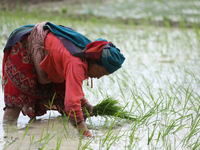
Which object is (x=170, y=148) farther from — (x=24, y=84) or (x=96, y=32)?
(x=96, y=32)

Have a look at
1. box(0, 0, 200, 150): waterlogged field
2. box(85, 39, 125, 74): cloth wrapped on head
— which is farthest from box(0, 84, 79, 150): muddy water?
box(85, 39, 125, 74): cloth wrapped on head

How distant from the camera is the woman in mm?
1961

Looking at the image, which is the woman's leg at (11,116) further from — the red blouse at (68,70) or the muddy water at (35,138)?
the red blouse at (68,70)

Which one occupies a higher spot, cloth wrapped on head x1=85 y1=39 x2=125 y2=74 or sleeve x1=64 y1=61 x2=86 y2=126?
cloth wrapped on head x1=85 y1=39 x2=125 y2=74

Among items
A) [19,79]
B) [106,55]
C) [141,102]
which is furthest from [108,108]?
[19,79]

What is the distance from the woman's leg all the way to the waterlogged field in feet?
0.23

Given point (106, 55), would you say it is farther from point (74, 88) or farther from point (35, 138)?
point (35, 138)

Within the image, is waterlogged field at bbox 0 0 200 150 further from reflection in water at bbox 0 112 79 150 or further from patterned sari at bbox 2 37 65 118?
patterned sari at bbox 2 37 65 118

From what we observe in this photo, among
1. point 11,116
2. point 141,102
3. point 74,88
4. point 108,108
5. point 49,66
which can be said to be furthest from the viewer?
point 141,102

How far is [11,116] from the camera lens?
2295mm

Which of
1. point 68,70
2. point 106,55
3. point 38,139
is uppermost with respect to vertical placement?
point 106,55

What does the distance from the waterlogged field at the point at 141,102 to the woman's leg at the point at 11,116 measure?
2.7 inches

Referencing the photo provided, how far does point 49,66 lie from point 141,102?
124 centimetres

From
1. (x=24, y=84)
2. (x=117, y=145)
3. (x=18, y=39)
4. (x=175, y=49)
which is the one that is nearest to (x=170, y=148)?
(x=117, y=145)
